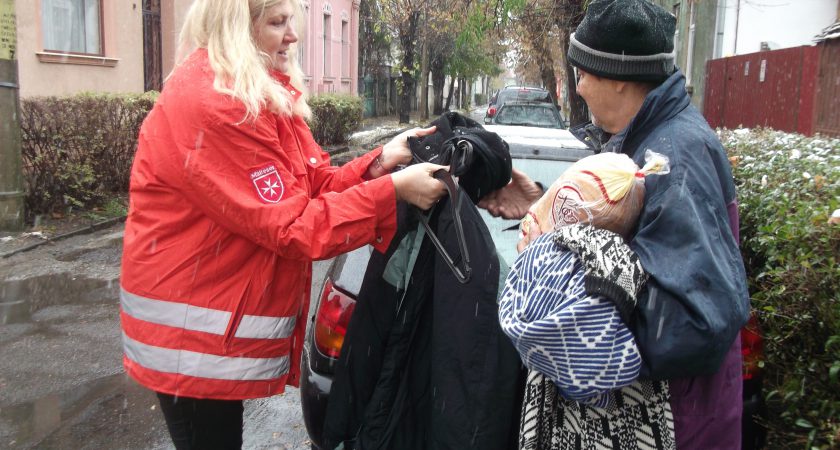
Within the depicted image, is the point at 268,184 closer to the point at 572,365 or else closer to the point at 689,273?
the point at 572,365

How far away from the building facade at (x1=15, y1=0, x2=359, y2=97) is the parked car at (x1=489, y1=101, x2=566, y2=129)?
7346mm

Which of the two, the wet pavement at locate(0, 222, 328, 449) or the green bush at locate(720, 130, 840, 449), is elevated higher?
the green bush at locate(720, 130, 840, 449)

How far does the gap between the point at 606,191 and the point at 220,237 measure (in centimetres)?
103

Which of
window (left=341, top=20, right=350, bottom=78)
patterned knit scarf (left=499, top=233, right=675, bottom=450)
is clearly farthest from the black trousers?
window (left=341, top=20, right=350, bottom=78)

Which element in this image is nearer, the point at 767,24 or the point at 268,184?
the point at 268,184

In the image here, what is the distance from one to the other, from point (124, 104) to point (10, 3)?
6.56 feet

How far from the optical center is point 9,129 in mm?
7328

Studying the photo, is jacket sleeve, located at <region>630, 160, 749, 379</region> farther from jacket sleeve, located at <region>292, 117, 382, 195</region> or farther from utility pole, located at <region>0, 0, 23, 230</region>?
utility pole, located at <region>0, 0, 23, 230</region>

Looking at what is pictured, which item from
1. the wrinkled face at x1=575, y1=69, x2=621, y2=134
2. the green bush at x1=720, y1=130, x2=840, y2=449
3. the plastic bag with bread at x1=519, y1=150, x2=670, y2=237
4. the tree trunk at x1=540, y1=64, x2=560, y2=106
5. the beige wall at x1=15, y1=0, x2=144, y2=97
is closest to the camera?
the plastic bag with bread at x1=519, y1=150, x2=670, y2=237

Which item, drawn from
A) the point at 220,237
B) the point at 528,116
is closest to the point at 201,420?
the point at 220,237

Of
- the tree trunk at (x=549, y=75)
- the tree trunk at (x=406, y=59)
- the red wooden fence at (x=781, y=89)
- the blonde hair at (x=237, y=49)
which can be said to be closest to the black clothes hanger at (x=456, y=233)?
the blonde hair at (x=237, y=49)

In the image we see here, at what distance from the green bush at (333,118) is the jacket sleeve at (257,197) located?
14877 mm

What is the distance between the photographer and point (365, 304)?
1979 mm

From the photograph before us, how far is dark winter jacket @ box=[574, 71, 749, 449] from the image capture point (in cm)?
136
